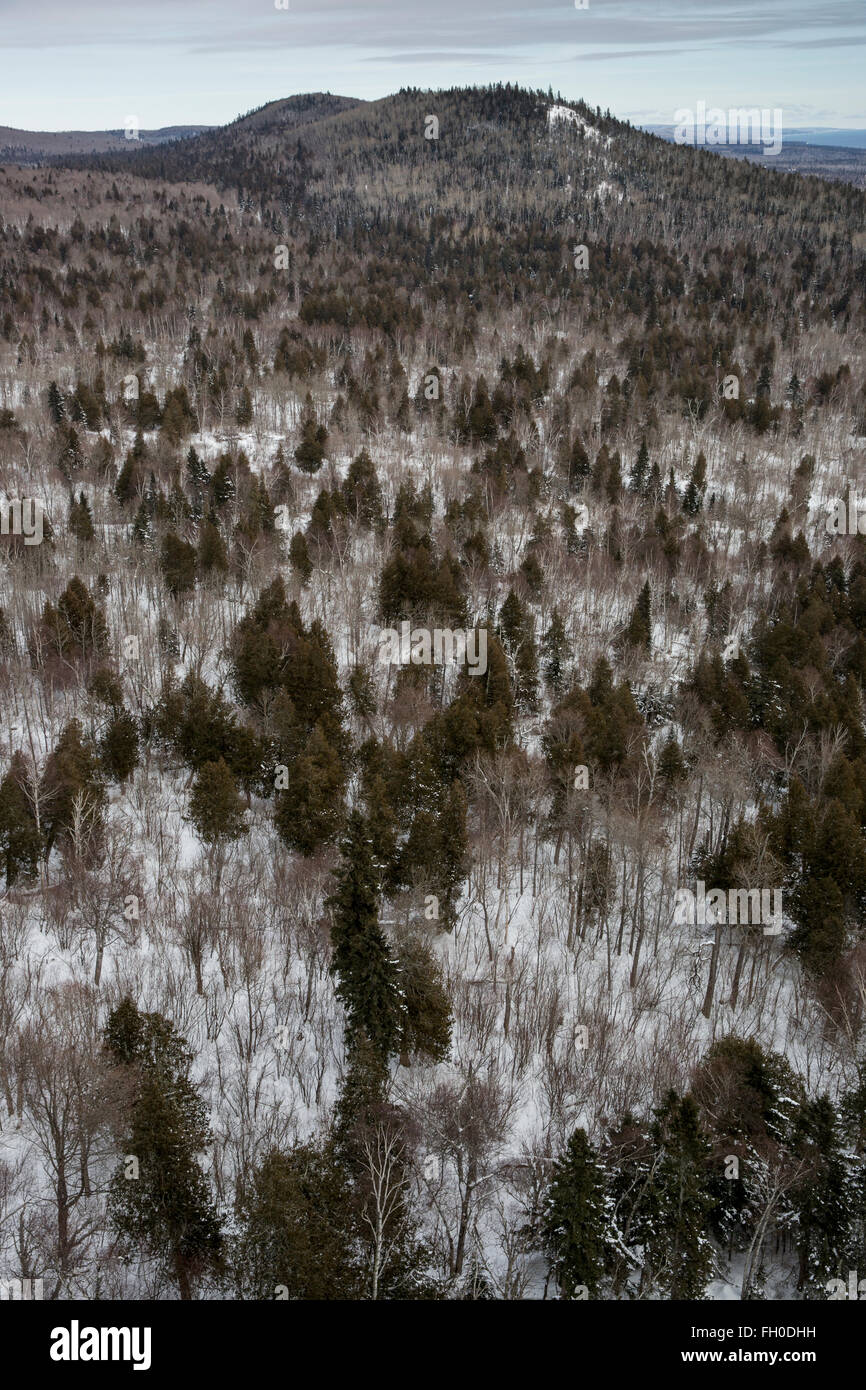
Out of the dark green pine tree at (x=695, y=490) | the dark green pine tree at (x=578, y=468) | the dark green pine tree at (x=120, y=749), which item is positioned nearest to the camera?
the dark green pine tree at (x=120, y=749)

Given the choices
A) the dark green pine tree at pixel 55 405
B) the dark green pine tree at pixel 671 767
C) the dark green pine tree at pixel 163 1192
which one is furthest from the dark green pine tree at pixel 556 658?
the dark green pine tree at pixel 55 405

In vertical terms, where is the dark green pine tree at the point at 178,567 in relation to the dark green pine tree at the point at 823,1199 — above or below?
above

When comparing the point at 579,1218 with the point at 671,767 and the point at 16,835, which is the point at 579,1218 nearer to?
the point at 671,767

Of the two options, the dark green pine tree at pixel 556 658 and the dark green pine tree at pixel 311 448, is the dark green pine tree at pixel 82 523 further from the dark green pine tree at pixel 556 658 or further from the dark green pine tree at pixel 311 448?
the dark green pine tree at pixel 556 658

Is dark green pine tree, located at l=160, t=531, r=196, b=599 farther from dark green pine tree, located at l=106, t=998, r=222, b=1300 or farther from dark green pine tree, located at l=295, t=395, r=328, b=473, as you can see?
dark green pine tree, located at l=106, t=998, r=222, b=1300

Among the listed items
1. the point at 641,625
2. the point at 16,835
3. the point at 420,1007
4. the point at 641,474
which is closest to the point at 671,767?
the point at 641,625

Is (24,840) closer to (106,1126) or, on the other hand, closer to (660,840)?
(106,1126)

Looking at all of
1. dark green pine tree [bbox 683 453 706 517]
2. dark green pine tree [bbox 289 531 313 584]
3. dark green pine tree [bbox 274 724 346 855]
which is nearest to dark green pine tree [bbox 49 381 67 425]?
dark green pine tree [bbox 289 531 313 584]
